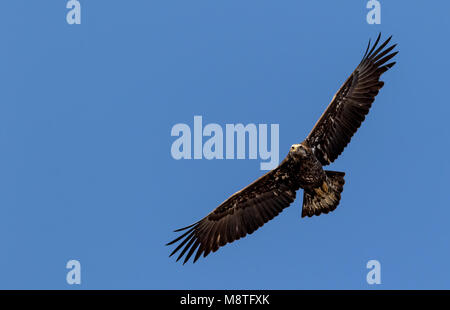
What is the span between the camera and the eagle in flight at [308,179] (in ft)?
41.6

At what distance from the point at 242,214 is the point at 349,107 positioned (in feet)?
11.3

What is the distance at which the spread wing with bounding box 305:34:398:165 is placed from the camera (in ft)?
41.8

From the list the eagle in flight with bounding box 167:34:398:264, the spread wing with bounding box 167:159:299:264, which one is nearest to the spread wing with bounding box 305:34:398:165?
the eagle in flight with bounding box 167:34:398:264

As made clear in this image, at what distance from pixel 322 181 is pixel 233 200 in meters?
2.13

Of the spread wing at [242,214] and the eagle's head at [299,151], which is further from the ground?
the eagle's head at [299,151]

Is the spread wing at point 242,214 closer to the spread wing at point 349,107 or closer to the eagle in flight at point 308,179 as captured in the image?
the eagle in flight at point 308,179

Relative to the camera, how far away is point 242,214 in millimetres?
13477

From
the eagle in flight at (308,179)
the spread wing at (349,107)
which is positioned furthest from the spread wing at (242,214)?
the spread wing at (349,107)
